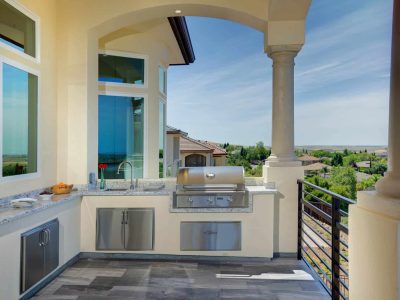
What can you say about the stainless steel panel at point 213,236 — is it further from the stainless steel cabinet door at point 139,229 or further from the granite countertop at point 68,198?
the stainless steel cabinet door at point 139,229

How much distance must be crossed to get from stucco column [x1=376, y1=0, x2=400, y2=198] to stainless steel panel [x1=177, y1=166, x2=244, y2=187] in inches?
92.4

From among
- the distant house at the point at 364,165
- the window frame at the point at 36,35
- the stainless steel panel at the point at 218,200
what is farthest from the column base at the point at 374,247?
the window frame at the point at 36,35

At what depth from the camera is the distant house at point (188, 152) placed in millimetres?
5153

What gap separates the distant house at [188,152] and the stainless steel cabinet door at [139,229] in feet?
5.36

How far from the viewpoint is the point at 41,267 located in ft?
9.08

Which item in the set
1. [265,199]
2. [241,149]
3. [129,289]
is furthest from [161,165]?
[129,289]

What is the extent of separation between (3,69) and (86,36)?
1303mm

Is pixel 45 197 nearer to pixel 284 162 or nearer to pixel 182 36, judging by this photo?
pixel 284 162

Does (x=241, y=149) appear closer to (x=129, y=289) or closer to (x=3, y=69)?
(x=129, y=289)

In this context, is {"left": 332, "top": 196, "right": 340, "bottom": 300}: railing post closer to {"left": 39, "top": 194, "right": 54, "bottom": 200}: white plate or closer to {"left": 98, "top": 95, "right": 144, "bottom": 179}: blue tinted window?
{"left": 39, "top": 194, "right": 54, "bottom": 200}: white plate

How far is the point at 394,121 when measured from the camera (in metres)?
1.19

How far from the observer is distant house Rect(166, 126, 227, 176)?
5153 mm

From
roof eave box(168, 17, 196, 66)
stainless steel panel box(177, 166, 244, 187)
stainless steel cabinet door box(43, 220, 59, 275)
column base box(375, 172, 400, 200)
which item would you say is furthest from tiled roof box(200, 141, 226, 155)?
column base box(375, 172, 400, 200)

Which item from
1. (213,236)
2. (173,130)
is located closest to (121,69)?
(173,130)
